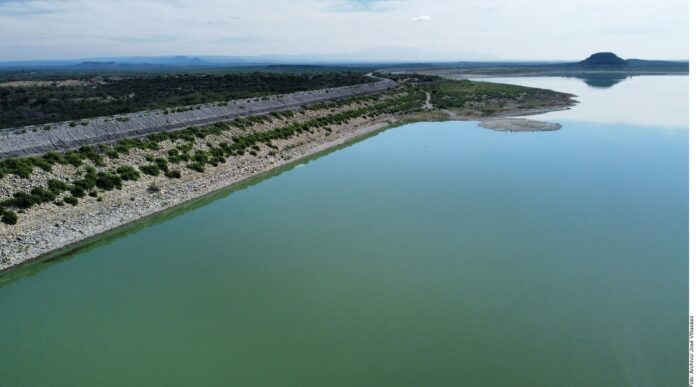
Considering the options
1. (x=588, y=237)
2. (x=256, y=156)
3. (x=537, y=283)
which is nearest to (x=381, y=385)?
(x=537, y=283)

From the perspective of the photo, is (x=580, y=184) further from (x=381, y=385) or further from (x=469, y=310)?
(x=381, y=385)

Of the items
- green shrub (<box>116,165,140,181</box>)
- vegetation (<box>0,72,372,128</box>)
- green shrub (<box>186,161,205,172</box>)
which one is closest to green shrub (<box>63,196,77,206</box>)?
green shrub (<box>116,165,140,181</box>)

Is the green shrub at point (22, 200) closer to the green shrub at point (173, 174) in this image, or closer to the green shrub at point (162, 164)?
the green shrub at point (173, 174)

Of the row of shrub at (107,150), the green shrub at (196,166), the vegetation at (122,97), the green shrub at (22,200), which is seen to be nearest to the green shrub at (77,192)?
the green shrub at (22,200)

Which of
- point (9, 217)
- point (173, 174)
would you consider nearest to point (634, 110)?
point (173, 174)

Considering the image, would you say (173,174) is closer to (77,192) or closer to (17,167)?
(77,192)
